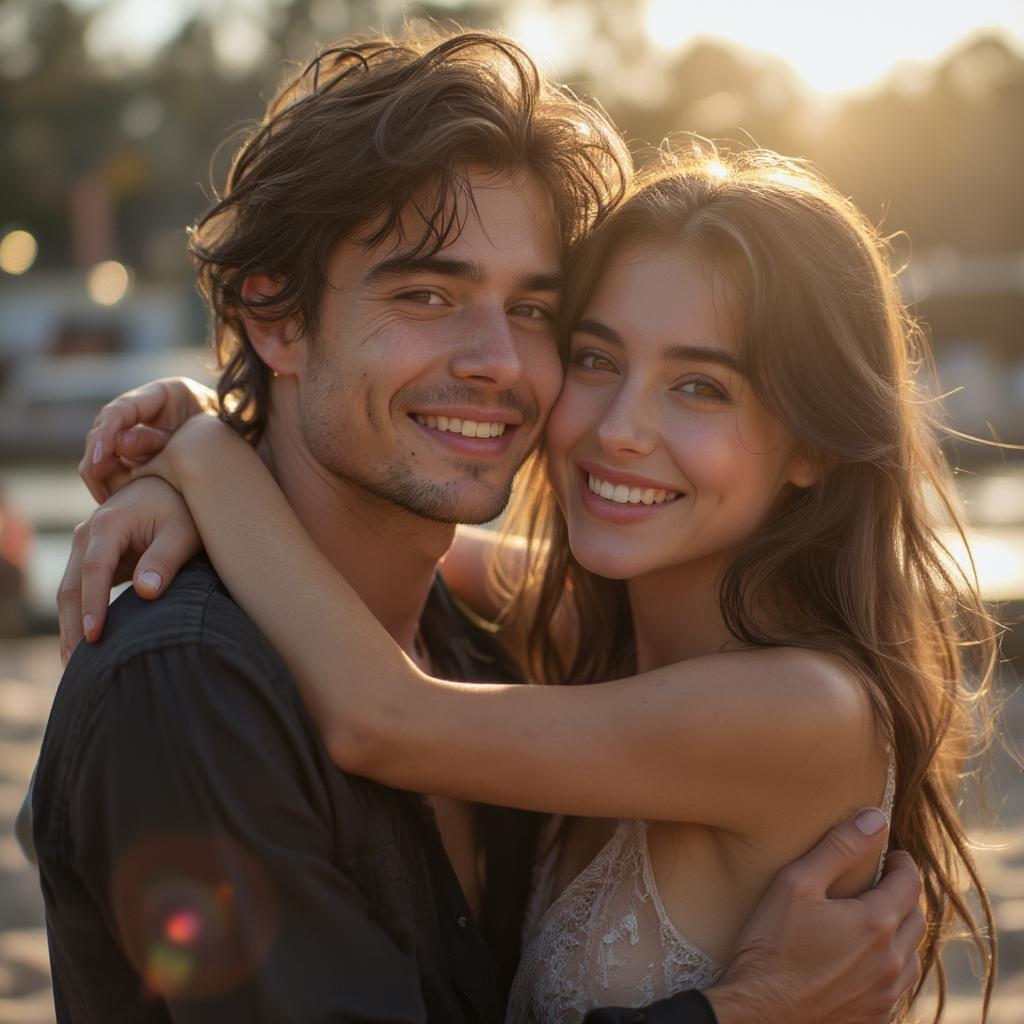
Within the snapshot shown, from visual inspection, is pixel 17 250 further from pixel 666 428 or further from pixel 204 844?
pixel 204 844

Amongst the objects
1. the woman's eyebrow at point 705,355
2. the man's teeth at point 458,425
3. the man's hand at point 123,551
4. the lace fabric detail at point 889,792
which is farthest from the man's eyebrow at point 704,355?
the man's hand at point 123,551

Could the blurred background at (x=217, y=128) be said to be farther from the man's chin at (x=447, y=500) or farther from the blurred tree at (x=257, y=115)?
the man's chin at (x=447, y=500)

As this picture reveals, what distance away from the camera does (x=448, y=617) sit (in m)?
3.56

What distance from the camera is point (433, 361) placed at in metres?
3.00

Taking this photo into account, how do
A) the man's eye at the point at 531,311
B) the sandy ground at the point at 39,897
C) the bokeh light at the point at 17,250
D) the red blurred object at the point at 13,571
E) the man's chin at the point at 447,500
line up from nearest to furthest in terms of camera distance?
the man's chin at the point at 447,500 < the man's eye at the point at 531,311 < the sandy ground at the point at 39,897 < the red blurred object at the point at 13,571 < the bokeh light at the point at 17,250

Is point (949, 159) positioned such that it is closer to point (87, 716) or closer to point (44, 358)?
point (44, 358)

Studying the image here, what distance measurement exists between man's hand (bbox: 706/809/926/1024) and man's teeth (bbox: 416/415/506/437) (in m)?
1.17

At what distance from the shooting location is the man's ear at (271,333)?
318cm

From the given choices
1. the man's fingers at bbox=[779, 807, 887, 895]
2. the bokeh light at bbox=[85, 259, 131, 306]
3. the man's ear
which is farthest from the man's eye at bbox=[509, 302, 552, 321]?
the bokeh light at bbox=[85, 259, 131, 306]

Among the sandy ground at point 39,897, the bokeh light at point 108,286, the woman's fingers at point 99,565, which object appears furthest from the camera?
the bokeh light at point 108,286

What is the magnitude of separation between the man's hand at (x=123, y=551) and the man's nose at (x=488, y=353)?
0.70 meters

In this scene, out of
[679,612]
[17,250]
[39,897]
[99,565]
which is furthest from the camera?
[17,250]

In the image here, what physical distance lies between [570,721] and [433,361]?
911 mm

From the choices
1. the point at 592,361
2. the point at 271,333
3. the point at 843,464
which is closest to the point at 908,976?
the point at 843,464
